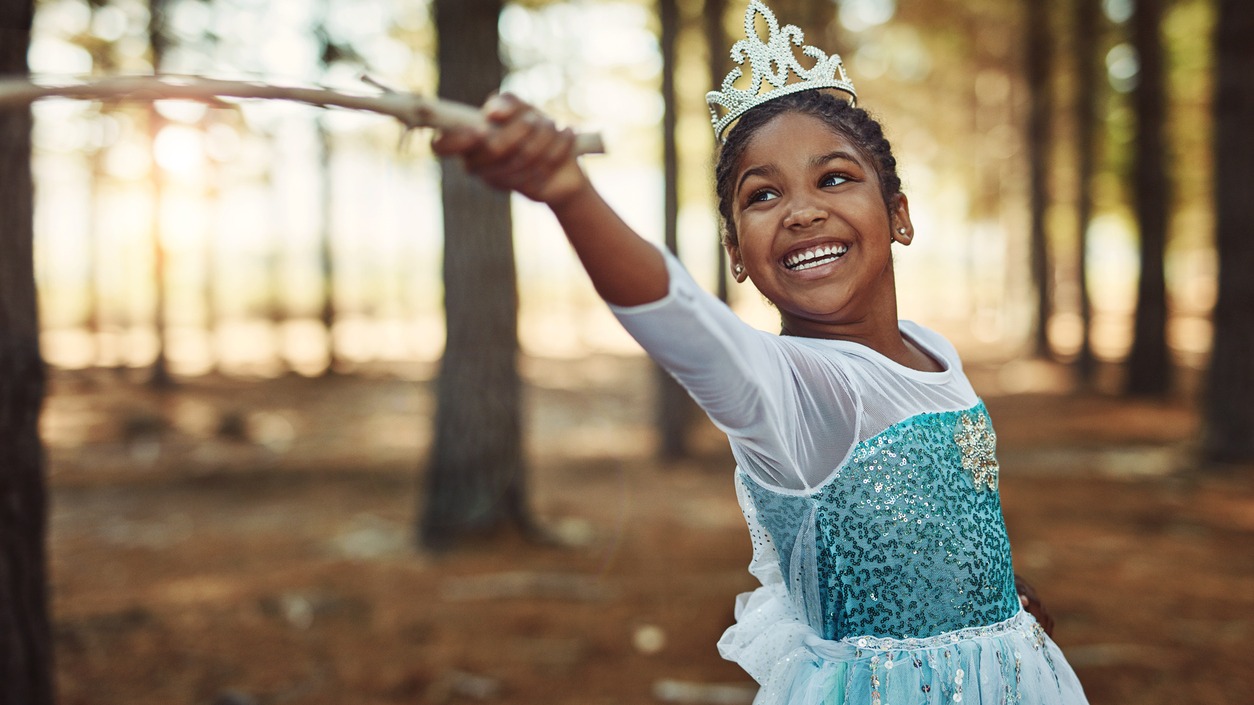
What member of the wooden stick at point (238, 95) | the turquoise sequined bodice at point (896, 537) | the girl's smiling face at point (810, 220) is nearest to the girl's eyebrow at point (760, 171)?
the girl's smiling face at point (810, 220)

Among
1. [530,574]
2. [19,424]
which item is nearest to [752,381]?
[19,424]

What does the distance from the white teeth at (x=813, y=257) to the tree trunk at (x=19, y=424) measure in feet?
9.13

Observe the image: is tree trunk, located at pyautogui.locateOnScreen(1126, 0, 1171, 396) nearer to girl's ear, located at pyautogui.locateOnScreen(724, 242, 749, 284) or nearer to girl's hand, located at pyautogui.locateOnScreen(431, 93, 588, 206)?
girl's ear, located at pyautogui.locateOnScreen(724, 242, 749, 284)

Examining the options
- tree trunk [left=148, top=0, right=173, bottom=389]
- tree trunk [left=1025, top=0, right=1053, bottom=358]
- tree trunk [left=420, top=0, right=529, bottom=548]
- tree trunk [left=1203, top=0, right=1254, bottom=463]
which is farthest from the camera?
tree trunk [left=1025, top=0, right=1053, bottom=358]

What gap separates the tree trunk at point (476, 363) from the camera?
22.5 feet

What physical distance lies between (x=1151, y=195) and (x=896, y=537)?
13367 mm

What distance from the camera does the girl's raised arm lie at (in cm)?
104

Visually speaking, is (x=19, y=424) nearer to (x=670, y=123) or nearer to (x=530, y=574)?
(x=530, y=574)

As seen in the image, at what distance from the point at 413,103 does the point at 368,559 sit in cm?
638

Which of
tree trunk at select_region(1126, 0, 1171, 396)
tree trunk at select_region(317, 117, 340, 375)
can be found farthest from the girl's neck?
tree trunk at select_region(317, 117, 340, 375)

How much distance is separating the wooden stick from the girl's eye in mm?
795

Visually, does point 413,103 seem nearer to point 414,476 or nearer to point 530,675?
point 530,675

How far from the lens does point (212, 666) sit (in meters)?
4.76

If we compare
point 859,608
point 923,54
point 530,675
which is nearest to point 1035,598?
point 859,608
